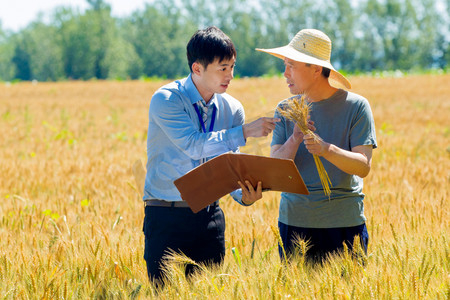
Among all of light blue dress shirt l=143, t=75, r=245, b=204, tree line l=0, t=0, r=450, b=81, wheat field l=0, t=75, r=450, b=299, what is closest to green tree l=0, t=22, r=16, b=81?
tree line l=0, t=0, r=450, b=81

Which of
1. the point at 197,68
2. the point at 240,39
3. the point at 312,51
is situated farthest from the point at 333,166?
the point at 240,39

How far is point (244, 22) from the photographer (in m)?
77.4

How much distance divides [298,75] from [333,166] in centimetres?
51

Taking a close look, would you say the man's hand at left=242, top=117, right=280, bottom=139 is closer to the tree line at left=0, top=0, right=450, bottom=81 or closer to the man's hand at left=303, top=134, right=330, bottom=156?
the man's hand at left=303, top=134, right=330, bottom=156

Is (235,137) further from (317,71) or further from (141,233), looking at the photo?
(141,233)

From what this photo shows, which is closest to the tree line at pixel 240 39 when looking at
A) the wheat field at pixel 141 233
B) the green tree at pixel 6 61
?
the green tree at pixel 6 61

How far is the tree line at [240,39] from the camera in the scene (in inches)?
2665

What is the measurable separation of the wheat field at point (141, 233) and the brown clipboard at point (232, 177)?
0.24 m

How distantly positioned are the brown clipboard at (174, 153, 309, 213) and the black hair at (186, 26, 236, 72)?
1.94 ft

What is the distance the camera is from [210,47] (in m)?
2.95

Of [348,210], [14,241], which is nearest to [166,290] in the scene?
[348,210]

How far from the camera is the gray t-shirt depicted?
3.02 meters

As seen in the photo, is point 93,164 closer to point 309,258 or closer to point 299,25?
point 309,258

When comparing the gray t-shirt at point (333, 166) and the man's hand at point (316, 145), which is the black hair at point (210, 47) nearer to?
the gray t-shirt at point (333, 166)
